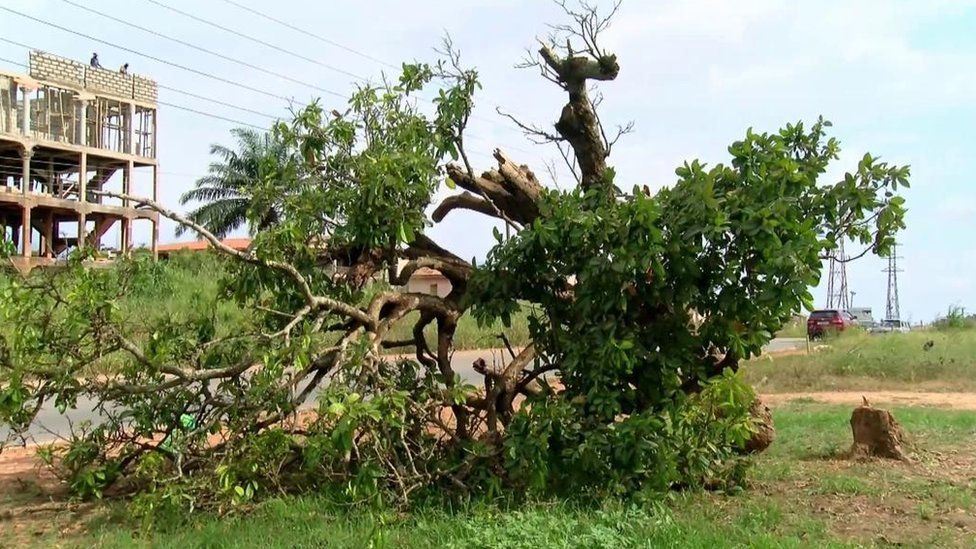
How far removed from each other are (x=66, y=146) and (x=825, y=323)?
28.4 metres

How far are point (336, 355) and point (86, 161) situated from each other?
25.5 meters

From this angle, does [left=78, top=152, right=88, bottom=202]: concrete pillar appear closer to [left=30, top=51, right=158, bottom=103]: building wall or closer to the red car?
[left=30, top=51, right=158, bottom=103]: building wall

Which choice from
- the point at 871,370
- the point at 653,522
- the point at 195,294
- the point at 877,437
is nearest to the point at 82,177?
the point at 195,294

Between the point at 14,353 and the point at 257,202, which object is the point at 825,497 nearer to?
the point at 257,202

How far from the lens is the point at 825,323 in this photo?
34.4m

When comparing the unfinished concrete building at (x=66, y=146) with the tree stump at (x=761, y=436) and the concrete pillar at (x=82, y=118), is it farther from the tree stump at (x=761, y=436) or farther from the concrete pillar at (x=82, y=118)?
the tree stump at (x=761, y=436)

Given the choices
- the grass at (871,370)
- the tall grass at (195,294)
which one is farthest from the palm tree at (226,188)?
the grass at (871,370)

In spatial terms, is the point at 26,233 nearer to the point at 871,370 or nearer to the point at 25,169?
the point at 25,169

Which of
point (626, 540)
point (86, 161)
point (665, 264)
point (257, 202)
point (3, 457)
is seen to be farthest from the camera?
point (86, 161)

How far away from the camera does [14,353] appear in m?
5.46

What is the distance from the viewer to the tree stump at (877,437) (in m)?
7.74

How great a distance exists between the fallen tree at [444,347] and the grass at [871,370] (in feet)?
36.9

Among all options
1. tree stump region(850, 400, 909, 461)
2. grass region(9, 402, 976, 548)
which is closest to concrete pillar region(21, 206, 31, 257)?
grass region(9, 402, 976, 548)

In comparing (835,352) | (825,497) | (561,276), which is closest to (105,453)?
(561,276)
